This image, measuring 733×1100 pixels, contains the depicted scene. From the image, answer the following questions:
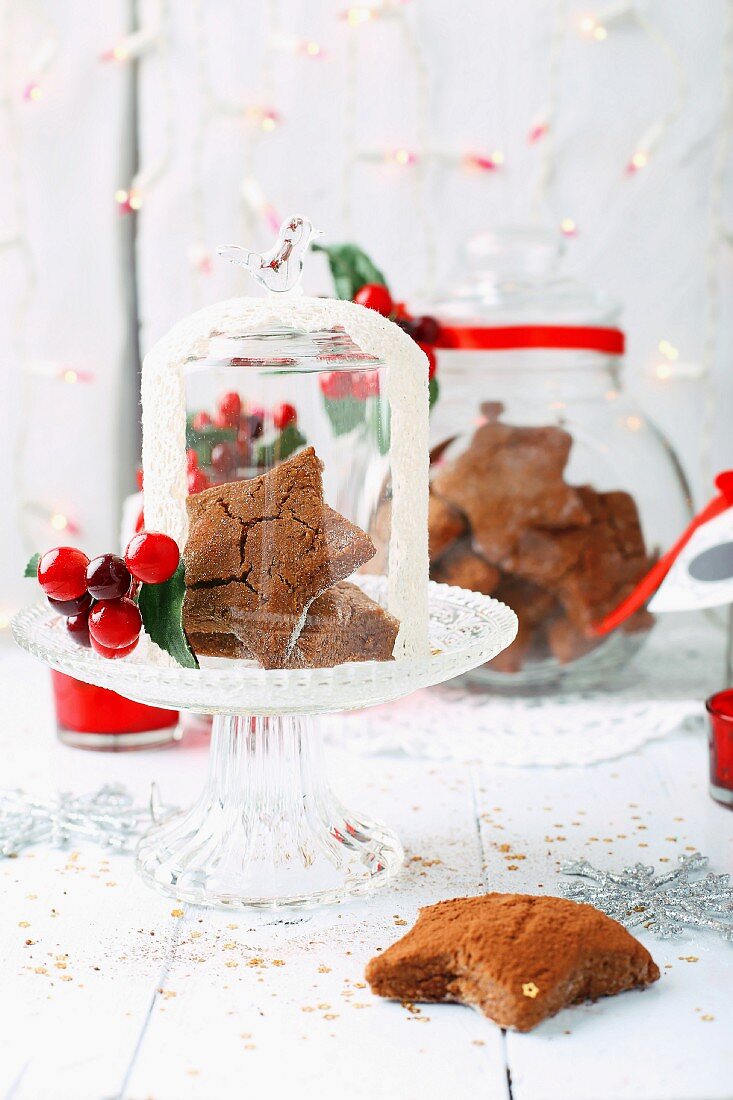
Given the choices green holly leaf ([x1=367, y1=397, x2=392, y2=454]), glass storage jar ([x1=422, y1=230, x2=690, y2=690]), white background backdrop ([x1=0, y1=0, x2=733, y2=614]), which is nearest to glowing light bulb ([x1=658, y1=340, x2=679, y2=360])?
white background backdrop ([x1=0, y1=0, x2=733, y2=614])

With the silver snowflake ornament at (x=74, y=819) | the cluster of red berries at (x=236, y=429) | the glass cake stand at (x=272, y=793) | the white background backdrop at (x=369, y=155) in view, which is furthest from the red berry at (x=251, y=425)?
the white background backdrop at (x=369, y=155)

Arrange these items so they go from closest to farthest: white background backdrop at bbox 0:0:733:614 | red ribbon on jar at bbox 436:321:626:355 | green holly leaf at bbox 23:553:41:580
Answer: green holly leaf at bbox 23:553:41:580 < red ribbon on jar at bbox 436:321:626:355 < white background backdrop at bbox 0:0:733:614

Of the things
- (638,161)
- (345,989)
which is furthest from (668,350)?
(345,989)

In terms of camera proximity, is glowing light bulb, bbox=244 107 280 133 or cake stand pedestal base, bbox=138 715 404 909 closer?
cake stand pedestal base, bbox=138 715 404 909

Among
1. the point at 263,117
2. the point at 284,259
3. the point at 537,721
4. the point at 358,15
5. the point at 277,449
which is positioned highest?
the point at 358,15

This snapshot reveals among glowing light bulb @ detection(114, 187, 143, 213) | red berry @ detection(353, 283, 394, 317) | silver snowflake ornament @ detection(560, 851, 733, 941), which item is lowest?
silver snowflake ornament @ detection(560, 851, 733, 941)

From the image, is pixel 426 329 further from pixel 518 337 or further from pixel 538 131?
pixel 538 131

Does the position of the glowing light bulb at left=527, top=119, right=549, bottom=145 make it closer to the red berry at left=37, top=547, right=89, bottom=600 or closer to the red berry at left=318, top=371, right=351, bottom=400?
the red berry at left=318, top=371, right=351, bottom=400
